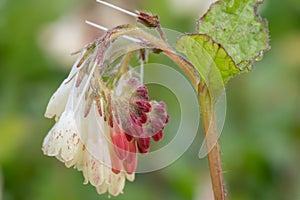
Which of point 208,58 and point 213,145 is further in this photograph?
point 208,58

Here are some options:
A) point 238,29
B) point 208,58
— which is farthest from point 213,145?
point 238,29

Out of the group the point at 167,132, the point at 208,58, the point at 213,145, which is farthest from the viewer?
the point at 167,132

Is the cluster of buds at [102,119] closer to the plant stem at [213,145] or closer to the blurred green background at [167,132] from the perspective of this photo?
the plant stem at [213,145]

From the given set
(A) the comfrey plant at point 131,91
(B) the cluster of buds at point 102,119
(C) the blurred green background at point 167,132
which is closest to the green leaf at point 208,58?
(A) the comfrey plant at point 131,91

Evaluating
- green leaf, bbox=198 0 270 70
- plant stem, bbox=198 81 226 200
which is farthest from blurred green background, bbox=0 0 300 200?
plant stem, bbox=198 81 226 200

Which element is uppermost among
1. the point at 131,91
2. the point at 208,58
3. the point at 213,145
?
the point at 208,58

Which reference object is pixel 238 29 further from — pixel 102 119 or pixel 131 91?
pixel 102 119

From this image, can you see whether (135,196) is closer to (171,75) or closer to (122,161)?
(171,75)

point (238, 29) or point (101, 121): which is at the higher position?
point (238, 29)
